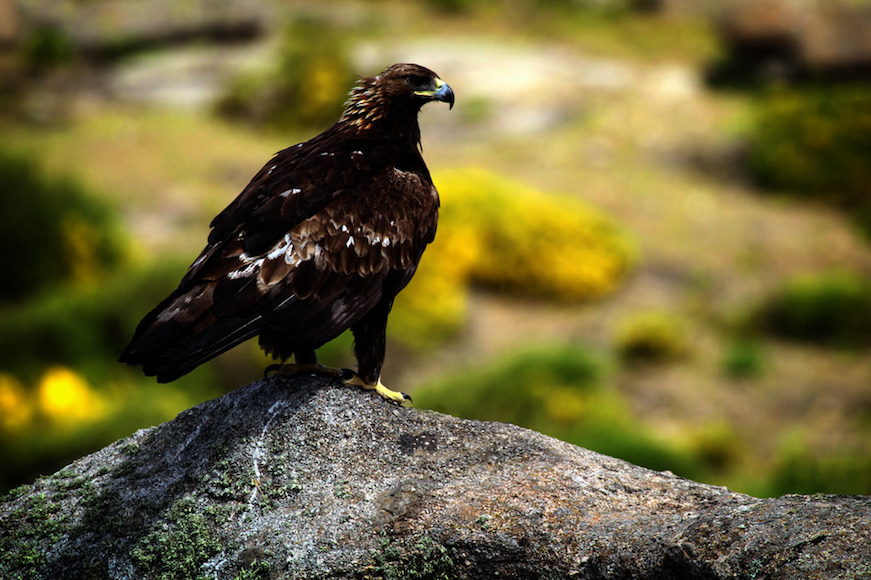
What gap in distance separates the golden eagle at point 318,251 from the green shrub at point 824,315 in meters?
9.72

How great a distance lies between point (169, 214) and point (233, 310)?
1160 cm

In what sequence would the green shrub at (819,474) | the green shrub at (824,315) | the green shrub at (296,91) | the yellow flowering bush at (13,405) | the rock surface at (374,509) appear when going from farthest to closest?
1. the green shrub at (296,91)
2. the green shrub at (824,315)
3. the yellow flowering bush at (13,405)
4. the green shrub at (819,474)
5. the rock surface at (374,509)

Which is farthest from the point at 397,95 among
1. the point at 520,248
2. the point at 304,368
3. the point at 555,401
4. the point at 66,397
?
the point at 520,248

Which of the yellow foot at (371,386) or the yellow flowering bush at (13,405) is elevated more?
the yellow flowering bush at (13,405)

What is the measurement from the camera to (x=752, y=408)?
38.4 ft

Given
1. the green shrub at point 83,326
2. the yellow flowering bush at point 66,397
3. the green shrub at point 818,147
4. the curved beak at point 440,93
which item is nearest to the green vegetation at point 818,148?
the green shrub at point 818,147

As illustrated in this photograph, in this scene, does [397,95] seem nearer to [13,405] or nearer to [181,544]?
[181,544]

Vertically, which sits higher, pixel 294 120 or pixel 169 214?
pixel 294 120

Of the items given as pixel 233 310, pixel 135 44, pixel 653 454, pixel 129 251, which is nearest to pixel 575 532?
pixel 233 310

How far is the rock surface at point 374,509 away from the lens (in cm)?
Answer: 325

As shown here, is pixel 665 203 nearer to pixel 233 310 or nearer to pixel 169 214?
pixel 169 214

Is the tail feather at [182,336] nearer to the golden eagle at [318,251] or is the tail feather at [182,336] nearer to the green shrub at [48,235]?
the golden eagle at [318,251]

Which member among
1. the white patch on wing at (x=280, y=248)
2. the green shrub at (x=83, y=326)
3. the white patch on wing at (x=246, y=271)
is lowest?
the white patch on wing at (x=246, y=271)

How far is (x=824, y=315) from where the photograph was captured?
42.9 ft
